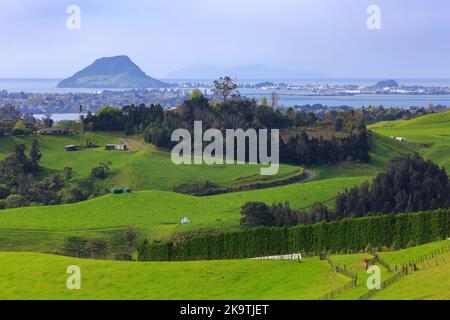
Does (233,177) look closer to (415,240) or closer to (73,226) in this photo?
(73,226)

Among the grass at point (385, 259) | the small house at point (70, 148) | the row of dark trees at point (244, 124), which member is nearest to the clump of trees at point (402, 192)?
the row of dark trees at point (244, 124)

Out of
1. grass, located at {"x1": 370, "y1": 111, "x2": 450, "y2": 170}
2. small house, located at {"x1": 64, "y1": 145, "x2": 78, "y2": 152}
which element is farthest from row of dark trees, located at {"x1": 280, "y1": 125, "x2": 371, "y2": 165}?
small house, located at {"x1": 64, "y1": 145, "x2": 78, "y2": 152}

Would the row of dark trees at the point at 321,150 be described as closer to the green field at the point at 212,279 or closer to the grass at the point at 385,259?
the grass at the point at 385,259

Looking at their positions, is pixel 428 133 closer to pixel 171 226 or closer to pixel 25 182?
Answer: pixel 25 182

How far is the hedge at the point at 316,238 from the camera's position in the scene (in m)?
58.8

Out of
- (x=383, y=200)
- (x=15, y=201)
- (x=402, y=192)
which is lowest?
(x=15, y=201)

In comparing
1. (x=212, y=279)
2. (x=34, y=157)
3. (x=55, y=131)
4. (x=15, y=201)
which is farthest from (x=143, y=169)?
(x=212, y=279)

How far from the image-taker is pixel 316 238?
195ft

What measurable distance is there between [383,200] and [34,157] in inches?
1714

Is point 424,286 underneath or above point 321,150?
above

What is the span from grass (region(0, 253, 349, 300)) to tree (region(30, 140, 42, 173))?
5171cm

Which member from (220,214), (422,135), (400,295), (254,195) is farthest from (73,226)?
(422,135)

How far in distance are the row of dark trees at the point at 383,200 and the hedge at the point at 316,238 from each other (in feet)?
47.3

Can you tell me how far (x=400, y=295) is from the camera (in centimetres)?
3781
